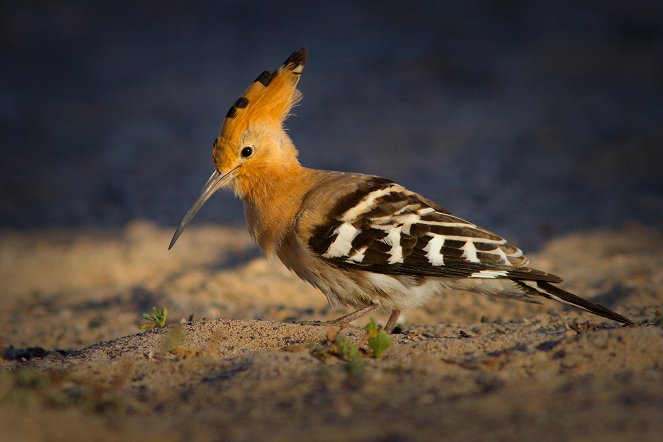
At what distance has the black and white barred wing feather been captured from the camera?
13.8ft

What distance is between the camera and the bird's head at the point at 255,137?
472 cm

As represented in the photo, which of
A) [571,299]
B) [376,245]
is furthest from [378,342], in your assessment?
[571,299]

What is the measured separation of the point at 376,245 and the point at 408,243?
0.16 metres

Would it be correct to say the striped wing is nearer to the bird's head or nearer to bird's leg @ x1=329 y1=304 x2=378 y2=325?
bird's leg @ x1=329 y1=304 x2=378 y2=325

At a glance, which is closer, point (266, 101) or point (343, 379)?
point (343, 379)

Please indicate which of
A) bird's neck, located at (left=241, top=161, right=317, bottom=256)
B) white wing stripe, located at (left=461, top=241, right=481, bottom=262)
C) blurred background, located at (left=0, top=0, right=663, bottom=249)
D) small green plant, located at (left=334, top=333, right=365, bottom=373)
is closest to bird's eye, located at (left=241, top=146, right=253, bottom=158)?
bird's neck, located at (left=241, top=161, right=317, bottom=256)

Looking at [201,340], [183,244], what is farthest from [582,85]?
[201,340]

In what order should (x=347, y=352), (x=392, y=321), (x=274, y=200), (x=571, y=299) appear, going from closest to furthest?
1. (x=347, y=352)
2. (x=571, y=299)
3. (x=392, y=321)
4. (x=274, y=200)

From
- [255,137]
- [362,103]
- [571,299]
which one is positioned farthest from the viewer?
[362,103]

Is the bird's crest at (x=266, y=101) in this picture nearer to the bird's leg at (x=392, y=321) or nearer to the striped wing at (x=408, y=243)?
the striped wing at (x=408, y=243)

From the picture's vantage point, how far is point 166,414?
2.90 m

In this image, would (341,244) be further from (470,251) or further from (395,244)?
(470,251)

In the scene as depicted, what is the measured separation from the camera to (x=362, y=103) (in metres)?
11.6

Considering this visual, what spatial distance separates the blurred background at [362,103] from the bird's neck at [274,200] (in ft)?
10.6
